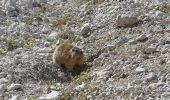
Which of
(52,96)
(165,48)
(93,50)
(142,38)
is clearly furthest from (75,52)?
(165,48)

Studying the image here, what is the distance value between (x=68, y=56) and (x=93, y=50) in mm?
585

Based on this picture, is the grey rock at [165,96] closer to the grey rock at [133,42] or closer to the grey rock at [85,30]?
the grey rock at [133,42]

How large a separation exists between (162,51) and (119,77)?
1050mm

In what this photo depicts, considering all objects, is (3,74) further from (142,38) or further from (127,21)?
(127,21)

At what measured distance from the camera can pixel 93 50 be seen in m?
10.9

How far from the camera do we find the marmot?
10.4 m

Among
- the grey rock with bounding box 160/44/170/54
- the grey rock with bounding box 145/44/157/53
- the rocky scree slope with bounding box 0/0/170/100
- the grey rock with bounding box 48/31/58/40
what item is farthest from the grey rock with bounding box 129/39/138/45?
the grey rock with bounding box 48/31/58/40

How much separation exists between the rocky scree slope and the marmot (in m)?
0.15

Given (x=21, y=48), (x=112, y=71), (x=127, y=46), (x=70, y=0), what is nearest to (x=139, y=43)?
(x=127, y=46)

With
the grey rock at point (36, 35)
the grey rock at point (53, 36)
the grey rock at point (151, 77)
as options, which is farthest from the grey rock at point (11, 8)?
the grey rock at point (151, 77)

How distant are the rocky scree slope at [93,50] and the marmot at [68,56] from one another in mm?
147

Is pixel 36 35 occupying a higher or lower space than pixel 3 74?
higher

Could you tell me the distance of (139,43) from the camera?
10477 millimetres

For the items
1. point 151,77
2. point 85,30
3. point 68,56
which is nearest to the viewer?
point 151,77
